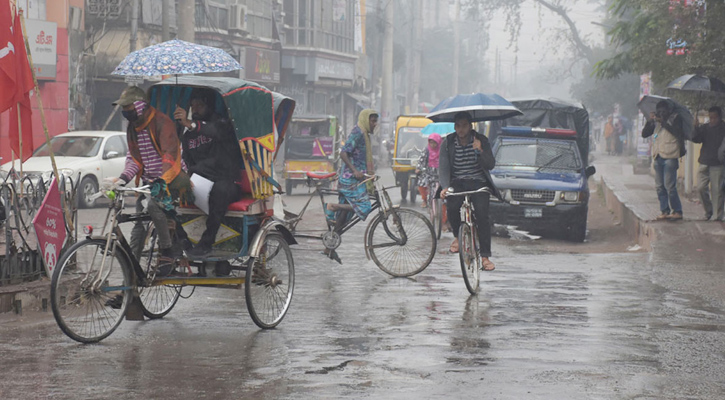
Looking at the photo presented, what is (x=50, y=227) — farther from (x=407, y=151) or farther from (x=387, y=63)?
(x=387, y=63)

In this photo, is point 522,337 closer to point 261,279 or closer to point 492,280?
point 261,279

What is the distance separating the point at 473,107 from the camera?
1084 cm

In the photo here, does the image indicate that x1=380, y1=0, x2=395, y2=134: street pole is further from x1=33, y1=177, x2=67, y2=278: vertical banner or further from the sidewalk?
x1=33, y1=177, x2=67, y2=278: vertical banner

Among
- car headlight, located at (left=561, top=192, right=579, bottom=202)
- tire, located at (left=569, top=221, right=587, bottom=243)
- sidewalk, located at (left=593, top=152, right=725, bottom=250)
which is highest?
car headlight, located at (left=561, top=192, right=579, bottom=202)

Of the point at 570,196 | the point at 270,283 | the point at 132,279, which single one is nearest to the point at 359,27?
the point at 570,196

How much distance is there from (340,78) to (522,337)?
47.0m

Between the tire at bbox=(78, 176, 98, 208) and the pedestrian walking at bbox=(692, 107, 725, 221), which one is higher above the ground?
the pedestrian walking at bbox=(692, 107, 725, 221)

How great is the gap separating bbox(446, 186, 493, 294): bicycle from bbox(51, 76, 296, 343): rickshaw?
2.01m

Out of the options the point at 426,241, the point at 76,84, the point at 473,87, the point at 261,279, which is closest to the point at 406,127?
the point at 76,84

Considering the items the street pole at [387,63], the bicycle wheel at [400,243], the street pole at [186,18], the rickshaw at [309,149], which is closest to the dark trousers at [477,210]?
the bicycle wheel at [400,243]

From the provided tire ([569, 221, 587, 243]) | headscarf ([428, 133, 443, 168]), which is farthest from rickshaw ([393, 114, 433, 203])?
tire ([569, 221, 587, 243])

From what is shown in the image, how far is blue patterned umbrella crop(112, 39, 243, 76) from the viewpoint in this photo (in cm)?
790

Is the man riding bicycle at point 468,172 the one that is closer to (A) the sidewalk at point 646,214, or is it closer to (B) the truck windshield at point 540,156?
(A) the sidewalk at point 646,214

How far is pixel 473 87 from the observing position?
120625 millimetres
